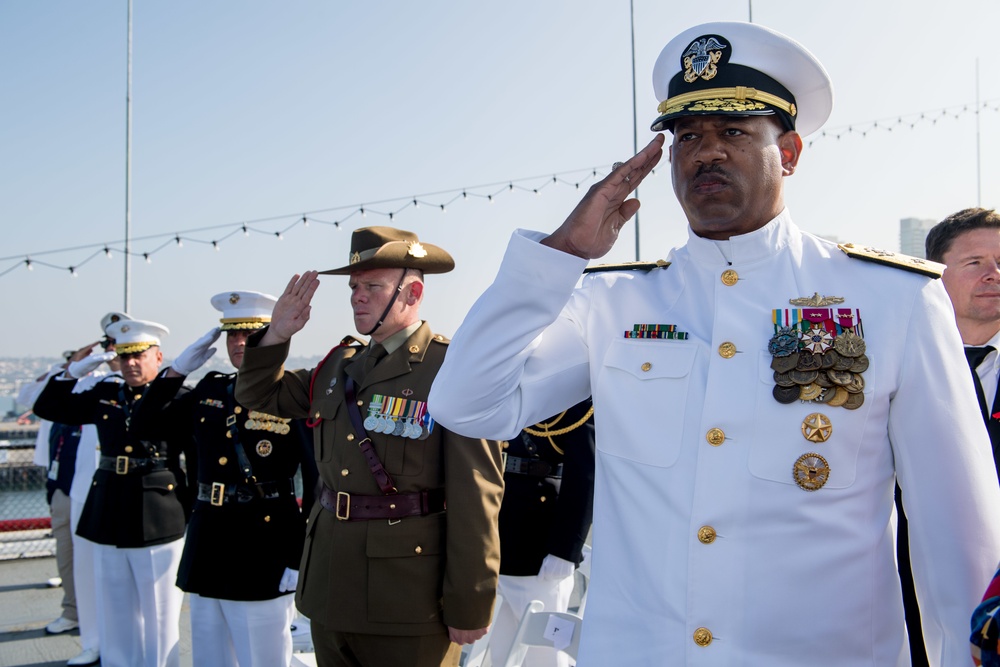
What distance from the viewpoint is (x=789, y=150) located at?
180 cm

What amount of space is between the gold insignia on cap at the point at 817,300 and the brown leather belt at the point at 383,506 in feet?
6.15

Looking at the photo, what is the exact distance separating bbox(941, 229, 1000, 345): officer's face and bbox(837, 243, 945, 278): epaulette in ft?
4.27

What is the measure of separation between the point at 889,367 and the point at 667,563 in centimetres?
55

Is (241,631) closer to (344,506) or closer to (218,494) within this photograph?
(218,494)

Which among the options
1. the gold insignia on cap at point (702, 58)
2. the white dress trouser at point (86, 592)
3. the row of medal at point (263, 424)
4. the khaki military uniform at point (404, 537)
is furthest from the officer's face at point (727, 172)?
the white dress trouser at point (86, 592)

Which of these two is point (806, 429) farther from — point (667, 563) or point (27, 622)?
point (27, 622)

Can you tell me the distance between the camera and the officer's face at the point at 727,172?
1680 millimetres

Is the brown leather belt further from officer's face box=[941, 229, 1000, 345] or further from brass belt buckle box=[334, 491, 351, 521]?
officer's face box=[941, 229, 1000, 345]

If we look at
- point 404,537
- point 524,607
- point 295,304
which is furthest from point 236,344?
point 524,607

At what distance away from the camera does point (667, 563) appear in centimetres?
159

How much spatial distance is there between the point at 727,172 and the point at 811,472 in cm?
61

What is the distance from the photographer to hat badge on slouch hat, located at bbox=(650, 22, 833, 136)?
1.71 meters

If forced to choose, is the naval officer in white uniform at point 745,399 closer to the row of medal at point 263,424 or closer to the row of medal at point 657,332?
the row of medal at point 657,332

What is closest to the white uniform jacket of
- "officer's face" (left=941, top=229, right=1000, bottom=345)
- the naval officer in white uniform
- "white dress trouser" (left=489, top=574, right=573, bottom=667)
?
the naval officer in white uniform
